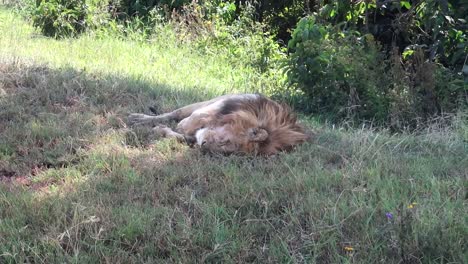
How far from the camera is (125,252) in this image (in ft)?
10.0

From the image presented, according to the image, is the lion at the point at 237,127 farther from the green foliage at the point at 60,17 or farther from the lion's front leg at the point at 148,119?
the green foliage at the point at 60,17

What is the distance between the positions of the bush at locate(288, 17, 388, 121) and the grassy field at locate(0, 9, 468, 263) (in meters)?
0.85

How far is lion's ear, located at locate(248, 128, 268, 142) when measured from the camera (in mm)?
5044

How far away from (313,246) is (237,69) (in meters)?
6.39

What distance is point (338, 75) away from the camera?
710 cm

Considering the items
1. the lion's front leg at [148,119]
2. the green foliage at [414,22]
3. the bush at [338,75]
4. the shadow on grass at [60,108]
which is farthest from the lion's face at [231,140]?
the green foliage at [414,22]

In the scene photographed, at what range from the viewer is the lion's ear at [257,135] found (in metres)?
5.04

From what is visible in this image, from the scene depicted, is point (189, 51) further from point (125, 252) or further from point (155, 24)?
point (125, 252)

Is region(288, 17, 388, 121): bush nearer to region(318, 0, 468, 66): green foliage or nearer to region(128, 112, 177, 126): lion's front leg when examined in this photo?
region(318, 0, 468, 66): green foliage

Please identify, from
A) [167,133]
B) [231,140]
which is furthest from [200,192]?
[167,133]

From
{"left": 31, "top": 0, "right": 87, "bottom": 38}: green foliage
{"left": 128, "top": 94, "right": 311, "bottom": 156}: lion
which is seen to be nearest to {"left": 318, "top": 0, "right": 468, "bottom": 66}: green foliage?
{"left": 128, "top": 94, "right": 311, "bottom": 156}: lion

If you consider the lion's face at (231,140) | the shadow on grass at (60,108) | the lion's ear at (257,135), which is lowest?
the shadow on grass at (60,108)

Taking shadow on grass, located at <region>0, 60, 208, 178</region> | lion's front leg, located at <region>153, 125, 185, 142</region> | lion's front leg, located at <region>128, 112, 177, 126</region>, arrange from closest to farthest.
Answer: shadow on grass, located at <region>0, 60, 208, 178</region>
lion's front leg, located at <region>153, 125, 185, 142</region>
lion's front leg, located at <region>128, 112, 177, 126</region>

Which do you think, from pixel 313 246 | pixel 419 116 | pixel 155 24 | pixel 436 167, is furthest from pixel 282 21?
pixel 313 246
